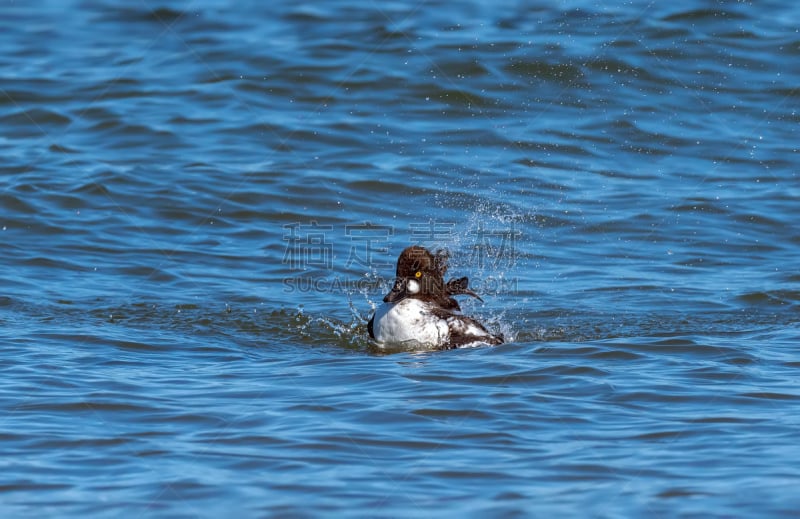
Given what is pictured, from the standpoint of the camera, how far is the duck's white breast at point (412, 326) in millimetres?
8375

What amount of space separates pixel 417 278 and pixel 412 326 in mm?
450

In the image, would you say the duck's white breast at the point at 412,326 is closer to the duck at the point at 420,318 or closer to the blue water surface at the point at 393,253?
the duck at the point at 420,318

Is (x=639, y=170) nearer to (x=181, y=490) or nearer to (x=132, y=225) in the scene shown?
(x=132, y=225)

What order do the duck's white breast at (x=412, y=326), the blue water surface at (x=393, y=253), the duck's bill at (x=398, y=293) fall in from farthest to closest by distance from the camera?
the duck's bill at (x=398, y=293) → the duck's white breast at (x=412, y=326) → the blue water surface at (x=393, y=253)

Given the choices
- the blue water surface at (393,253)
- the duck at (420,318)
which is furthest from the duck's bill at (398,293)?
the blue water surface at (393,253)

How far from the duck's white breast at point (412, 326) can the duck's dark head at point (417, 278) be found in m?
0.11

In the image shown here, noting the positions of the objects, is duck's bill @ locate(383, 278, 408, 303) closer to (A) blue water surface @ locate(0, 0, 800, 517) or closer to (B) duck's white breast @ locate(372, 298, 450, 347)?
(B) duck's white breast @ locate(372, 298, 450, 347)

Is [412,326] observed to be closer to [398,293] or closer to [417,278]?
[398,293]

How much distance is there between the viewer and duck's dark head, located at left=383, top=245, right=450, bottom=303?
857 cm

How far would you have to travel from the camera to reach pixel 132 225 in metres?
12.4

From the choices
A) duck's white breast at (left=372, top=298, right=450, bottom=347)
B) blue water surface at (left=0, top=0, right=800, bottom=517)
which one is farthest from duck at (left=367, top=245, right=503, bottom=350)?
blue water surface at (left=0, top=0, right=800, bottom=517)

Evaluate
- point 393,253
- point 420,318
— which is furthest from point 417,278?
point 393,253

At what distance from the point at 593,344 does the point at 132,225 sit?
624cm

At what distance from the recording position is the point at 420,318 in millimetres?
8414
